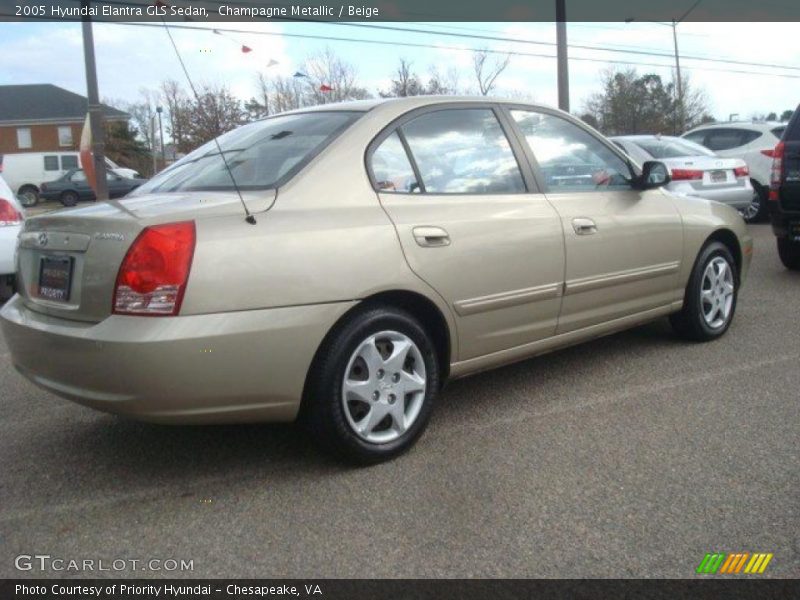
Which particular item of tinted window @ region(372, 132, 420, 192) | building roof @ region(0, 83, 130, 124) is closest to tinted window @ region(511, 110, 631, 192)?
tinted window @ region(372, 132, 420, 192)

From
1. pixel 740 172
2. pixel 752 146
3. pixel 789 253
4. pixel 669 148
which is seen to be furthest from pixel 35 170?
pixel 789 253

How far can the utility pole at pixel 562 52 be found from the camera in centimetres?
1648

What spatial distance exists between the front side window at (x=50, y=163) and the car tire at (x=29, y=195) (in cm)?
135

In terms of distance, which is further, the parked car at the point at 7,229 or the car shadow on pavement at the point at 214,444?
the parked car at the point at 7,229

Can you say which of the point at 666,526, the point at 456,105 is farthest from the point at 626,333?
the point at 666,526

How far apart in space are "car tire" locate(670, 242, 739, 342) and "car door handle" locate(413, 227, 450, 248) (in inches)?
86.0

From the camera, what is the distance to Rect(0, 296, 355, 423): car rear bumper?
271 cm

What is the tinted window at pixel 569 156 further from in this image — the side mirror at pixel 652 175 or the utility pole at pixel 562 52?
the utility pole at pixel 562 52

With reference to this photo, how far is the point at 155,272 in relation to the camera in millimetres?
2736

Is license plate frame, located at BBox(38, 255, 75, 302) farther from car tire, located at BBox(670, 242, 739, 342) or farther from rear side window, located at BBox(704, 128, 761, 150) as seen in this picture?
rear side window, located at BBox(704, 128, 761, 150)

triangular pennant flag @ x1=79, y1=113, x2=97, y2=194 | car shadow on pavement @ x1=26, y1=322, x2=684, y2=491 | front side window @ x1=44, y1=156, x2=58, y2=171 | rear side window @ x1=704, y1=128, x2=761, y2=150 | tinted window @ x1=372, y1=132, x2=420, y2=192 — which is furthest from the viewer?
front side window @ x1=44, y1=156, x2=58, y2=171

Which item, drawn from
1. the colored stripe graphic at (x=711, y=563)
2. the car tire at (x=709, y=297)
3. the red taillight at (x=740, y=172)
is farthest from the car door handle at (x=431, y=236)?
the red taillight at (x=740, y=172)

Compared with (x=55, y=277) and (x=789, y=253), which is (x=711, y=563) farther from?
(x=789, y=253)

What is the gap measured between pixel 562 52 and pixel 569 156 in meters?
13.3
